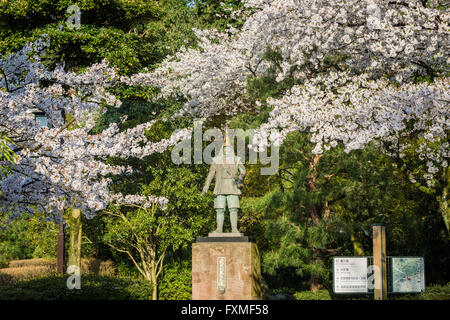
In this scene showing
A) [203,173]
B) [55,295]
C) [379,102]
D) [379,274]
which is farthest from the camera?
[203,173]

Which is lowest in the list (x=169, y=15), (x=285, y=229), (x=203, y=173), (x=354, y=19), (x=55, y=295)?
(x=55, y=295)

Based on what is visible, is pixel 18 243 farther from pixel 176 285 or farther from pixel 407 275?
pixel 407 275

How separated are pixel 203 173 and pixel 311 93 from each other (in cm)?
681

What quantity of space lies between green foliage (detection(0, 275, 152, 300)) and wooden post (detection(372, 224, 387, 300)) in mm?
7731

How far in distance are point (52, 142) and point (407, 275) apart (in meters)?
8.54

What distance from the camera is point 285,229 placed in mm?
16875

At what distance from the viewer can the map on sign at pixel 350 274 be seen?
1254 cm

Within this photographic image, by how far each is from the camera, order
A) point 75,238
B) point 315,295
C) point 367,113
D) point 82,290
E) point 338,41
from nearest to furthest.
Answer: point 367,113, point 338,41, point 82,290, point 315,295, point 75,238

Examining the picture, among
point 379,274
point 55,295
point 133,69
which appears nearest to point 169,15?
point 133,69

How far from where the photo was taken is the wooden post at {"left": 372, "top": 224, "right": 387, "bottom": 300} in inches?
485

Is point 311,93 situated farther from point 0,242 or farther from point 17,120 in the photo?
point 0,242

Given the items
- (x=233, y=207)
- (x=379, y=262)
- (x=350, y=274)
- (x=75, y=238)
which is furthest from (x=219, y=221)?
(x=75, y=238)

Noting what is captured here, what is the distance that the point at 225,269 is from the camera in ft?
42.9

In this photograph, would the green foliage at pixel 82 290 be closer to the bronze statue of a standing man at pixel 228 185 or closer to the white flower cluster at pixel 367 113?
the bronze statue of a standing man at pixel 228 185
